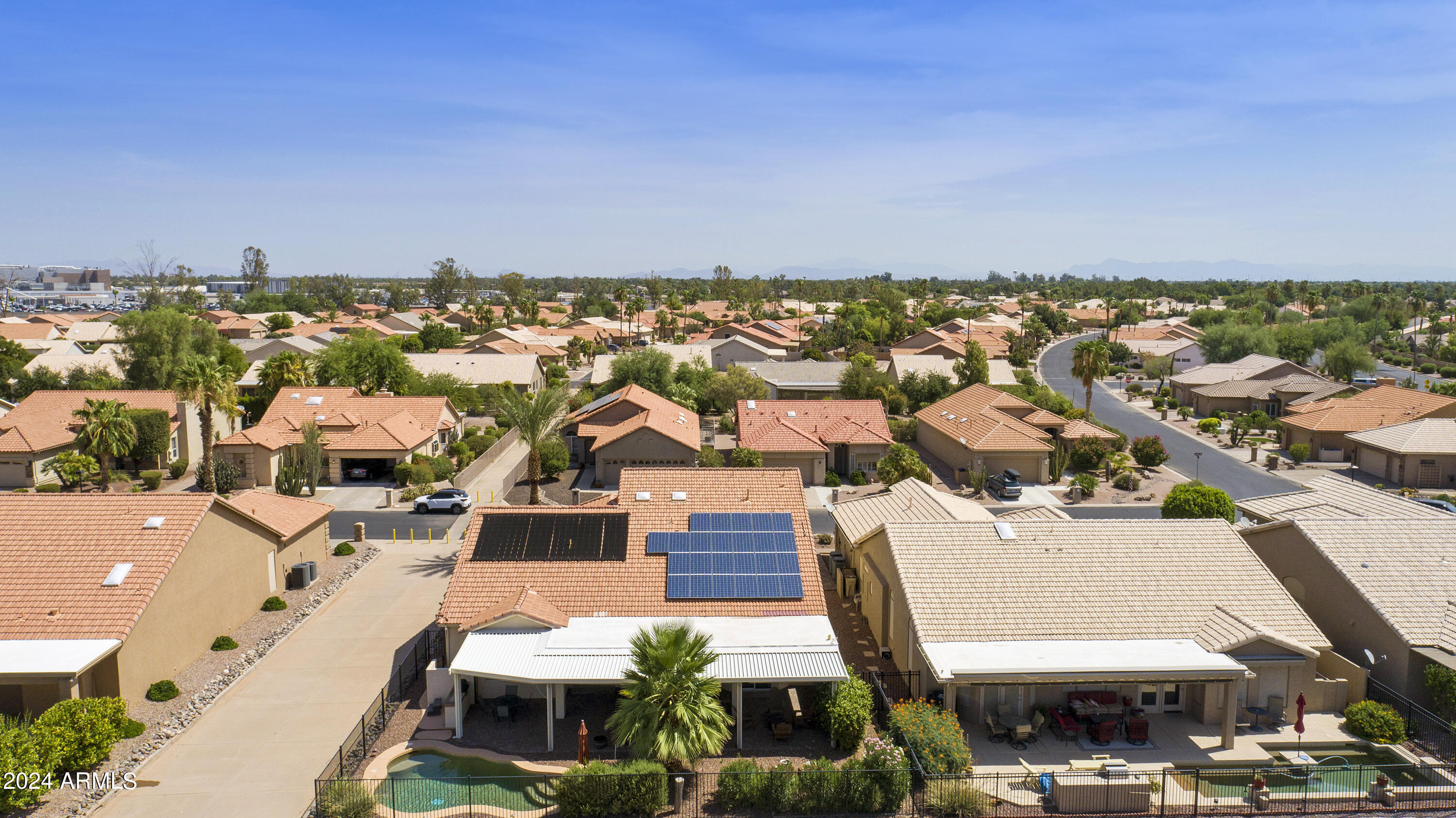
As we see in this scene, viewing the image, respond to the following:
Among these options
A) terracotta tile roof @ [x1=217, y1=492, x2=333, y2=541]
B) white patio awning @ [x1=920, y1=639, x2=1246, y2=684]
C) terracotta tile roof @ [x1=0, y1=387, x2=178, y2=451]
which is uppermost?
terracotta tile roof @ [x1=0, y1=387, x2=178, y2=451]

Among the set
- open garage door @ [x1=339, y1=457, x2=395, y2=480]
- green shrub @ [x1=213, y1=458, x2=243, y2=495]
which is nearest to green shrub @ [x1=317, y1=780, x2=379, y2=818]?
green shrub @ [x1=213, y1=458, x2=243, y2=495]

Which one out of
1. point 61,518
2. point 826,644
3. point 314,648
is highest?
point 61,518

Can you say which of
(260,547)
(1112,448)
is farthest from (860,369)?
(260,547)

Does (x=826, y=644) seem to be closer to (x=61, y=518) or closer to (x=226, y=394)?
(x=61, y=518)

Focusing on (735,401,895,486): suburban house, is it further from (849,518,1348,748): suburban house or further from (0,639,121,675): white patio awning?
(0,639,121,675): white patio awning

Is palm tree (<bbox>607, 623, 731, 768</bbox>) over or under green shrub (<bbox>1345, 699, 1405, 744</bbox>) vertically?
over

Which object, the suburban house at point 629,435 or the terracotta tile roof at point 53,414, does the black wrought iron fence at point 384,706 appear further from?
the terracotta tile roof at point 53,414
